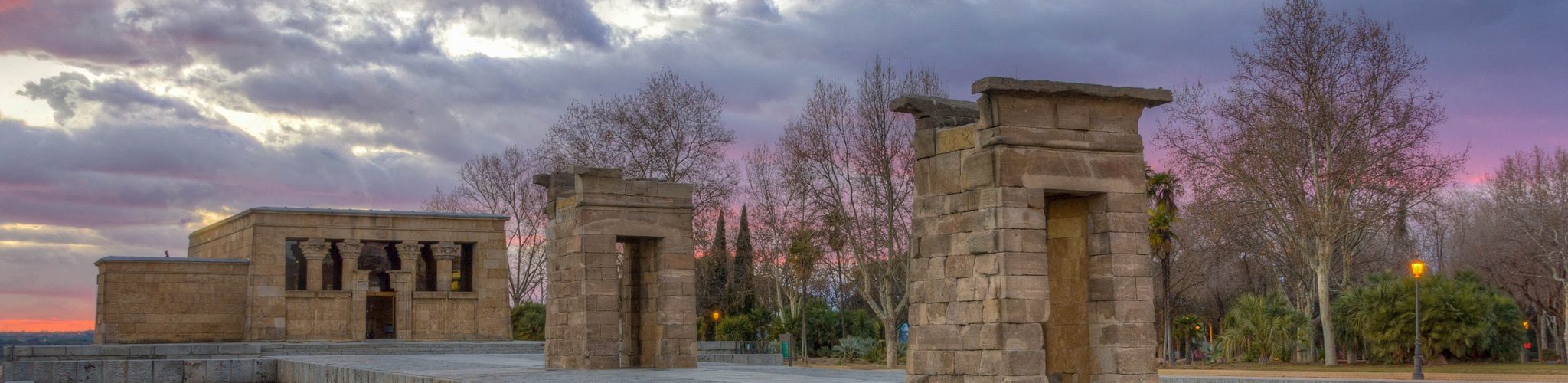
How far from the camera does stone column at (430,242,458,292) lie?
3859cm

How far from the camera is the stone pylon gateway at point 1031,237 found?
12.8 metres

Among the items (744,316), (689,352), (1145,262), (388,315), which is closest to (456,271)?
(388,315)

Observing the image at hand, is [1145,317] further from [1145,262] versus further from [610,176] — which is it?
[610,176]

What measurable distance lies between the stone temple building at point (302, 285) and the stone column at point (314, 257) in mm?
21

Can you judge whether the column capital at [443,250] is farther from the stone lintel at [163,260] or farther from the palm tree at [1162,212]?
the palm tree at [1162,212]

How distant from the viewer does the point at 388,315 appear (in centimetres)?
4356

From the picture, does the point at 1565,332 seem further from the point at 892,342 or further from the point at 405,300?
the point at 405,300

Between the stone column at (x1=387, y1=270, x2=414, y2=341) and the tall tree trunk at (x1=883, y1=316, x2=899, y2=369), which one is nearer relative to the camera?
the tall tree trunk at (x1=883, y1=316, x2=899, y2=369)

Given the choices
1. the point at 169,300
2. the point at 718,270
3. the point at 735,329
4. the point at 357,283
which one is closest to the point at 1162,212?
the point at 735,329

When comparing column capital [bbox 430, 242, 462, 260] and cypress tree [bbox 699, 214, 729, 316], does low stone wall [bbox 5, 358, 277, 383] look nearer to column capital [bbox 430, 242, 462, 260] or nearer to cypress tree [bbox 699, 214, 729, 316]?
column capital [bbox 430, 242, 462, 260]

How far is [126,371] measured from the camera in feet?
81.8

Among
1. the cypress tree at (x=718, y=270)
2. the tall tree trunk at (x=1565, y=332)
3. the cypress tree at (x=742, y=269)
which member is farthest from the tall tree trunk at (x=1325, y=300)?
the cypress tree at (x=742, y=269)

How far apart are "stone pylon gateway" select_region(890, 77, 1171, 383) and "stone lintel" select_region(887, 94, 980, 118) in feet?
0.06

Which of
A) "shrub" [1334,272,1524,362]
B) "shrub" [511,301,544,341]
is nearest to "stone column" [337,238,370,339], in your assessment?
"shrub" [511,301,544,341]
